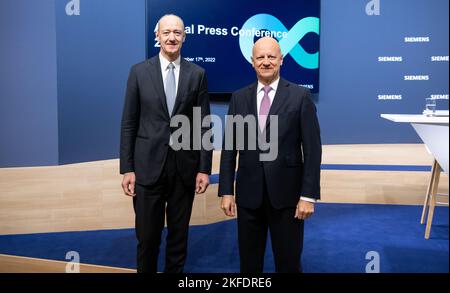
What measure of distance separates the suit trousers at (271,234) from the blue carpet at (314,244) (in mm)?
800

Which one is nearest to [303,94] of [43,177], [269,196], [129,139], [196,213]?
[269,196]

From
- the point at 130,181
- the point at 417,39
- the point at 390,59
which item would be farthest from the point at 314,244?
the point at 417,39

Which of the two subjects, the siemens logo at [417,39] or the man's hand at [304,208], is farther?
the siemens logo at [417,39]

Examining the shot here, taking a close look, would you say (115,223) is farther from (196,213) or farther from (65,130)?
(65,130)

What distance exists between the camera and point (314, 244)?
11.1 ft

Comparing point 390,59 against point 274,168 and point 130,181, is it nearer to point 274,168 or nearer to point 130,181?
point 274,168

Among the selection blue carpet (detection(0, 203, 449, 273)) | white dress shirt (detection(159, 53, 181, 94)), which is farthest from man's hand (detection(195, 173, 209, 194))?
blue carpet (detection(0, 203, 449, 273))

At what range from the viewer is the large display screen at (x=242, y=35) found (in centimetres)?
552

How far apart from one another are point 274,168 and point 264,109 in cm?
26

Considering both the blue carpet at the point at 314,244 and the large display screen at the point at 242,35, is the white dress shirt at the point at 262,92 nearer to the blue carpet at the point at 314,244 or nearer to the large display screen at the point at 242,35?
the blue carpet at the point at 314,244

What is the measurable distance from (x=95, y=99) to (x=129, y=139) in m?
2.67

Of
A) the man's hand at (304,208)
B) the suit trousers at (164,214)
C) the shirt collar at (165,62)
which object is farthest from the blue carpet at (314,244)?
the shirt collar at (165,62)

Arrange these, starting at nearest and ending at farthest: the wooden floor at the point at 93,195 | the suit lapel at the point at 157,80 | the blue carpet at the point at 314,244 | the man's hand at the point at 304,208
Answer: the man's hand at the point at 304,208
the suit lapel at the point at 157,80
the blue carpet at the point at 314,244
the wooden floor at the point at 93,195

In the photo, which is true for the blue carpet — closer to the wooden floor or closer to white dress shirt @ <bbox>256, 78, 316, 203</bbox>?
the wooden floor
